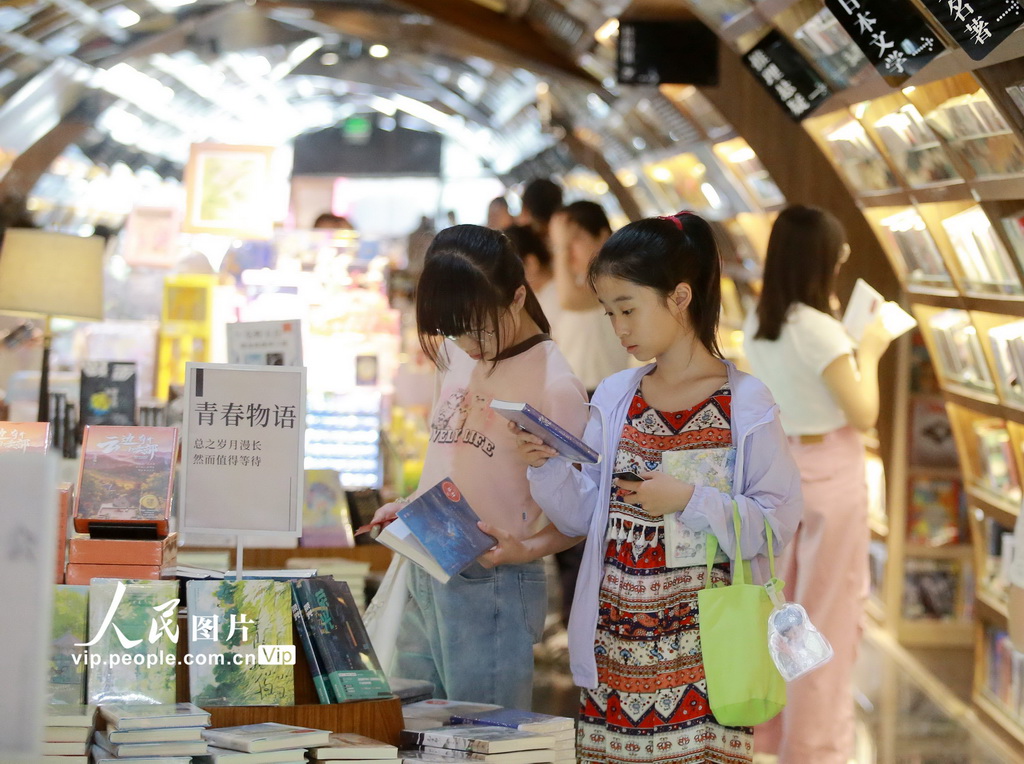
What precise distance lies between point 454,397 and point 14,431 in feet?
2.93

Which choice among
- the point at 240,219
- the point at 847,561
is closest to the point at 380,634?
the point at 847,561

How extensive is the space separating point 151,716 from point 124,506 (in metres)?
0.52

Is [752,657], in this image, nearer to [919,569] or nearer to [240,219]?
[240,219]

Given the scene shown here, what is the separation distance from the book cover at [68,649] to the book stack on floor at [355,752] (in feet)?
1.27

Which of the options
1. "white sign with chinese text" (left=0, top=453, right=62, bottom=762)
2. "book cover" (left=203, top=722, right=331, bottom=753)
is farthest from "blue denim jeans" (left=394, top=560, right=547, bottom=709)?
"white sign with chinese text" (left=0, top=453, right=62, bottom=762)

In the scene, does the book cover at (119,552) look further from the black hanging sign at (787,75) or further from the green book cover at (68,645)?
the black hanging sign at (787,75)

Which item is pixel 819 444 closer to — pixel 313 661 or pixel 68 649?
pixel 313 661

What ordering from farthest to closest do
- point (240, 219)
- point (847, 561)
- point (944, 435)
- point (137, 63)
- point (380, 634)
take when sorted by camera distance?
1. point (137, 63)
2. point (944, 435)
3. point (240, 219)
4. point (847, 561)
5. point (380, 634)

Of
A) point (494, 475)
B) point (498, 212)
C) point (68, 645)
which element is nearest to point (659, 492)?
point (494, 475)

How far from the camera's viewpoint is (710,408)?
2.59m

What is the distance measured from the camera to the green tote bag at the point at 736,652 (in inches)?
96.9

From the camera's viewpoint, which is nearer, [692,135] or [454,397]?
[454,397]

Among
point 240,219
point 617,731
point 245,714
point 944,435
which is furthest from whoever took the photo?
point 944,435

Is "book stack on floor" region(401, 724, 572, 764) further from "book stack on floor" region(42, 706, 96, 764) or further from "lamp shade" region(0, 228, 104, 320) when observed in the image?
"lamp shade" region(0, 228, 104, 320)
